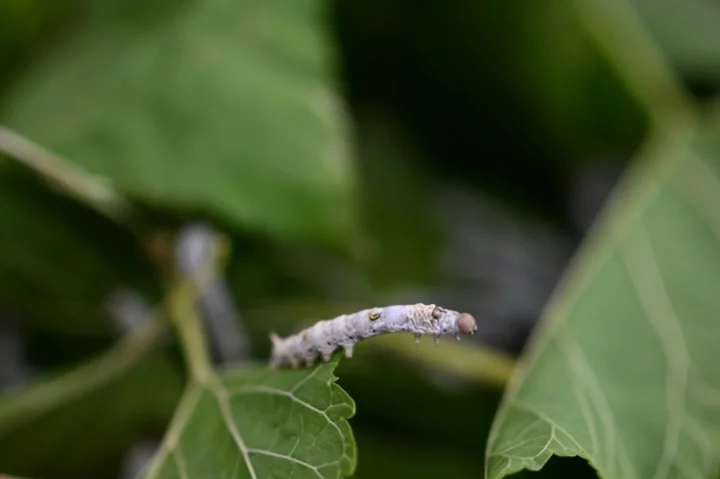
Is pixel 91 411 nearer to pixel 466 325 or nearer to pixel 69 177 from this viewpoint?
pixel 69 177

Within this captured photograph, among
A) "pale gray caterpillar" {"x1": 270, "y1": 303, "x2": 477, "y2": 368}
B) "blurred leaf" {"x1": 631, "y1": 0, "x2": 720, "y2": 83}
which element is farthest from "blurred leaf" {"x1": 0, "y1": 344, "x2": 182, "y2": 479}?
"blurred leaf" {"x1": 631, "y1": 0, "x2": 720, "y2": 83}

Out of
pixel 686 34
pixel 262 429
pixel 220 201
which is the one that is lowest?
pixel 262 429

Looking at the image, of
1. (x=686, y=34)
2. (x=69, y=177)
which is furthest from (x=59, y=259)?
(x=686, y=34)

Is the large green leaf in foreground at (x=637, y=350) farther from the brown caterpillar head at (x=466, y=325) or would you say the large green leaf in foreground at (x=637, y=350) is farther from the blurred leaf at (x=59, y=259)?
the blurred leaf at (x=59, y=259)

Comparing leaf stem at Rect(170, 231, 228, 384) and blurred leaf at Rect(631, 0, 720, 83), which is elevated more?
blurred leaf at Rect(631, 0, 720, 83)

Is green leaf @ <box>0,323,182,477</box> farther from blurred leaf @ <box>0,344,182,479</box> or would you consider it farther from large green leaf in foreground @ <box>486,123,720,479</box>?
large green leaf in foreground @ <box>486,123,720,479</box>

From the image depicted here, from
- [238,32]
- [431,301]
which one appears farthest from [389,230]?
[238,32]

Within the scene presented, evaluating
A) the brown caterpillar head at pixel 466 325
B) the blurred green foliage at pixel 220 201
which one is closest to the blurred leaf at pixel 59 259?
the blurred green foliage at pixel 220 201

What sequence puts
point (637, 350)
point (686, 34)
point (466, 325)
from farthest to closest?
point (686, 34) → point (637, 350) → point (466, 325)
